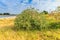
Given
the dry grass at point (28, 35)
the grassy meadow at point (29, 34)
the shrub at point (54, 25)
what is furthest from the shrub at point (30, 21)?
the shrub at point (54, 25)

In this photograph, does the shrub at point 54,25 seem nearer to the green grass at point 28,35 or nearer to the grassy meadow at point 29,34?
the grassy meadow at point 29,34

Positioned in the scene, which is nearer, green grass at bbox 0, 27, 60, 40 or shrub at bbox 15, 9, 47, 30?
green grass at bbox 0, 27, 60, 40

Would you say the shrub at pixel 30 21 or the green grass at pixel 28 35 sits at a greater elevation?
the shrub at pixel 30 21

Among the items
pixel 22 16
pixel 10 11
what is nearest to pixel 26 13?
pixel 22 16

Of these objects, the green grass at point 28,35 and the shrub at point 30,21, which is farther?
the shrub at point 30,21

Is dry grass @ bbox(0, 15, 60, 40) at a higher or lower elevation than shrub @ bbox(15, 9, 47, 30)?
lower

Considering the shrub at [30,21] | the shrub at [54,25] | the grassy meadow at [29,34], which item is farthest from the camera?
the shrub at [54,25]

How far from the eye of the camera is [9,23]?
44.8 feet

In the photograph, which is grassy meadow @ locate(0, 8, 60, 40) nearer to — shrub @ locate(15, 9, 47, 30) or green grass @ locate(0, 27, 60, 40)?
green grass @ locate(0, 27, 60, 40)

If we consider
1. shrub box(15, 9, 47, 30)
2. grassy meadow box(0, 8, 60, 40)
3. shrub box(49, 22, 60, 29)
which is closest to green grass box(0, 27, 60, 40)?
grassy meadow box(0, 8, 60, 40)

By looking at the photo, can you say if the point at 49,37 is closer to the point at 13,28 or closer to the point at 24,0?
the point at 13,28

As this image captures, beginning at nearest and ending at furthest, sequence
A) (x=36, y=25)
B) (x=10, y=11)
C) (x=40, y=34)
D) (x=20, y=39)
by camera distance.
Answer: (x=20, y=39), (x=40, y=34), (x=36, y=25), (x=10, y=11)

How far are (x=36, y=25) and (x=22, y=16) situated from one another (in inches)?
34.9

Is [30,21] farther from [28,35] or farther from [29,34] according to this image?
[28,35]
